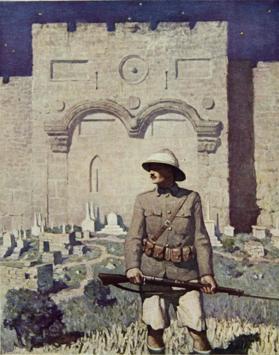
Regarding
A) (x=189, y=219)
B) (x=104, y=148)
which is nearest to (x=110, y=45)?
(x=104, y=148)

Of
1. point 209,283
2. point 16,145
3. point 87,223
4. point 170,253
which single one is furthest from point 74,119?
point 209,283

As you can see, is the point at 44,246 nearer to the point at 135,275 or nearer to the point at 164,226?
the point at 135,275

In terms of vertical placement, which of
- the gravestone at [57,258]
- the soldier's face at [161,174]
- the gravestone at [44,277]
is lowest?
the gravestone at [44,277]

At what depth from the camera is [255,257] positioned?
15.7 feet

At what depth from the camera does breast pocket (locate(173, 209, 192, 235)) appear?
441cm

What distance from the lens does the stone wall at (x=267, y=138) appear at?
15.9ft

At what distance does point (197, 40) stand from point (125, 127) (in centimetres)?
89

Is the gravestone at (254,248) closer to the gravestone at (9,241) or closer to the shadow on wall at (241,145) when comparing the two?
the shadow on wall at (241,145)

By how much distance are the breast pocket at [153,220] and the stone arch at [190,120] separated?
0.69m

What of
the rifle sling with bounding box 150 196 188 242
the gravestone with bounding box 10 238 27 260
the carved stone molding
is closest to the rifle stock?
the rifle sling with bounding box 150 196 188 242

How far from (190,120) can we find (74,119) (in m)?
0.93

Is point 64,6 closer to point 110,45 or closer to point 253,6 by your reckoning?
point 110,45

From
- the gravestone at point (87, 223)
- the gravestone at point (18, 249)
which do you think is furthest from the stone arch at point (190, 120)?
the gravestone at point (18, 249)

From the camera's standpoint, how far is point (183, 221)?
4.42m
